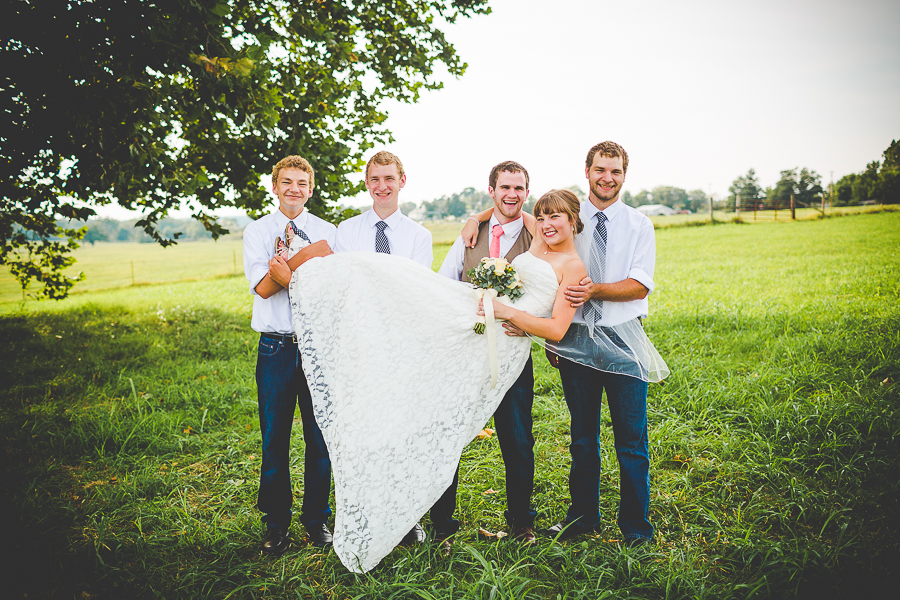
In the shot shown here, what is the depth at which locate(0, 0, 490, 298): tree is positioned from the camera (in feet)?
16.5

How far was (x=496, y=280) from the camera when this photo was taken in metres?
2.95

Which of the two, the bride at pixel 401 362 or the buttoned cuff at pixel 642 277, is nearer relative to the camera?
the bride at pixel 401 362

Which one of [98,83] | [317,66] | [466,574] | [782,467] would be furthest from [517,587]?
[317,66]

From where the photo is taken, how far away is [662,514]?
11.7ft

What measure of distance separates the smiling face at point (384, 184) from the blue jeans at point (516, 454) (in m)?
1.53

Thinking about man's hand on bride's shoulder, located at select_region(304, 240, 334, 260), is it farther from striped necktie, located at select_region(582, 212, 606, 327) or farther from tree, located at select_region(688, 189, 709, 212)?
tree, located at select_region(688, 189, 709, 212)

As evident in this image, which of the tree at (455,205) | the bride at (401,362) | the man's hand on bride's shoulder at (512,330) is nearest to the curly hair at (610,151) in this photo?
the bride at (401,362)

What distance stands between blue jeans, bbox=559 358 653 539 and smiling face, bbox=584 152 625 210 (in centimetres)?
116

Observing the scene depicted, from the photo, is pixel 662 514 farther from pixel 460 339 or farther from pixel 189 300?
pixel 189 300

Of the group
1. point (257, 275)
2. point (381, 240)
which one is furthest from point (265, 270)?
point (381, 240)

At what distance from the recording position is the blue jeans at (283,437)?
127 inches

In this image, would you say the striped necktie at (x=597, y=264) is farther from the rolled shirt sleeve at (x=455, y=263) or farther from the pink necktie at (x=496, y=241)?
the rolled shirt sleeve at (x=455, y=263)

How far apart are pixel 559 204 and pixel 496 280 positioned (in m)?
0.65

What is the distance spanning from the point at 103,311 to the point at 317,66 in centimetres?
958
